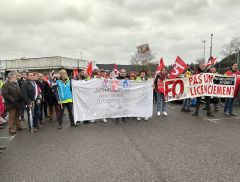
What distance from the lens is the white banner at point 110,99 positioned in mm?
8148

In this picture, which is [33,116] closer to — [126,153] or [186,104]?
[126,153]

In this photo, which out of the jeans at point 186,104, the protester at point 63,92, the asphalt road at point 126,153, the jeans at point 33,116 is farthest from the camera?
the jeans at point 186,104

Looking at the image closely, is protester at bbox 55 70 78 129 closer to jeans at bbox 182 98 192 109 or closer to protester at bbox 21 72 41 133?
protester at bbox 21 72 41 133

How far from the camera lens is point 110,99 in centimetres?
850

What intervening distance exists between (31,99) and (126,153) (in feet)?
12.9

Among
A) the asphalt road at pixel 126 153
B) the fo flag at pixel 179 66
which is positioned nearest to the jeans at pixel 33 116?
the asphalt road at pixel 126 153

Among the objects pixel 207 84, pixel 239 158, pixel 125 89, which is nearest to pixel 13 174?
pixel 239 158

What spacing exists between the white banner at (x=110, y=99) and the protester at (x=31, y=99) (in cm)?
123

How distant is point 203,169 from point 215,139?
2058 millimetres

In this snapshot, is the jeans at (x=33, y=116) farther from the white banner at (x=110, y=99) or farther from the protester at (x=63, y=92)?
the white banner at (x=110, y=99)

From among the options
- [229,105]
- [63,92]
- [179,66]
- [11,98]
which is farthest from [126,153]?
[229,105]

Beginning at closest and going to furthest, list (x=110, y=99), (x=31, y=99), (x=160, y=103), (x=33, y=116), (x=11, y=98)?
(x=11, y=98), (x=31, y=99), (x=33, y=116), (x=110, y=99), (x=160, y=103)

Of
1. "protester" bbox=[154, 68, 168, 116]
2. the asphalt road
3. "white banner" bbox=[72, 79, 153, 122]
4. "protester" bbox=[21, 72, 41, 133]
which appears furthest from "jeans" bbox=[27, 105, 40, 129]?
"protester" bbox=[154, 68, 168, 116]

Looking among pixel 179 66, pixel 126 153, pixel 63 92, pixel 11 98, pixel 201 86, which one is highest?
pixel 179 66
